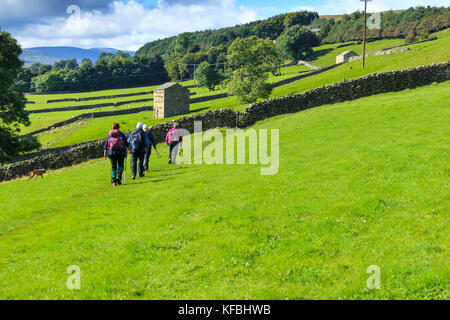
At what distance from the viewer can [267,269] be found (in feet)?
24.9

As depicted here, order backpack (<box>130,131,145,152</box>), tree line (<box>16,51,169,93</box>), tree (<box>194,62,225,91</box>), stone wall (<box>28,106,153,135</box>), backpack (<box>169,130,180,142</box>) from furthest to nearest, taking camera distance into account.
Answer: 1. tree line (<box>16,51,169,93</box>)
2. tree (<box>194,62,225,91</box>)
3. stone wall (<box>28,106,153,135</box>)
4. backpack (<box>169,130,180,142</box>)
5. backpack (<box>130,131,145,152</box>)

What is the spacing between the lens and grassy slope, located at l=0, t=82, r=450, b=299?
711 cm

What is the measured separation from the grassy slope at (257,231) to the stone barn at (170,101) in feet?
248

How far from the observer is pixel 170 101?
306ft

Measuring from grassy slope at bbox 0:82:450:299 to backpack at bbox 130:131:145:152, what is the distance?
6.18 ft

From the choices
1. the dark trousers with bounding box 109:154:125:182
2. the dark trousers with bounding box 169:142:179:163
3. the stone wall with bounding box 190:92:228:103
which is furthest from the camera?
the stone wall with bounding box 190:92:228:103

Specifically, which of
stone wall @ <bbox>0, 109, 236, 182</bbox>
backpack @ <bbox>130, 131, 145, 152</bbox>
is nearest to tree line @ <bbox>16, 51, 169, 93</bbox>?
stone wall @ <bbox>0, 109, 236, 182</bbox>

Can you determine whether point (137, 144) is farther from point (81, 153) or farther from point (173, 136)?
point (81, 153)

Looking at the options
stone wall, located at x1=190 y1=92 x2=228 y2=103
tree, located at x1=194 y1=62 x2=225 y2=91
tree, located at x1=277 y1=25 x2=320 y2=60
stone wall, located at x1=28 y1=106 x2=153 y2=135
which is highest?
→ tree, located at x1=277 y1=25 x2=320 y2=60

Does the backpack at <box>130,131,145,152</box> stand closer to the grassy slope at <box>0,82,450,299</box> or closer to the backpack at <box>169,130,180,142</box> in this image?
the grassy slope at <box>0,82,450,299</box>

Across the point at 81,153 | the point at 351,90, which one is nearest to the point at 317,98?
the point at 351,90

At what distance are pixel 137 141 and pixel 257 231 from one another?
1129cm

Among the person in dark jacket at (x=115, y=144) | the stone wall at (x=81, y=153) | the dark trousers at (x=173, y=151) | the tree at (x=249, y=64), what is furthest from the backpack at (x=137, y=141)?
the tree at (x=249, y=64)
